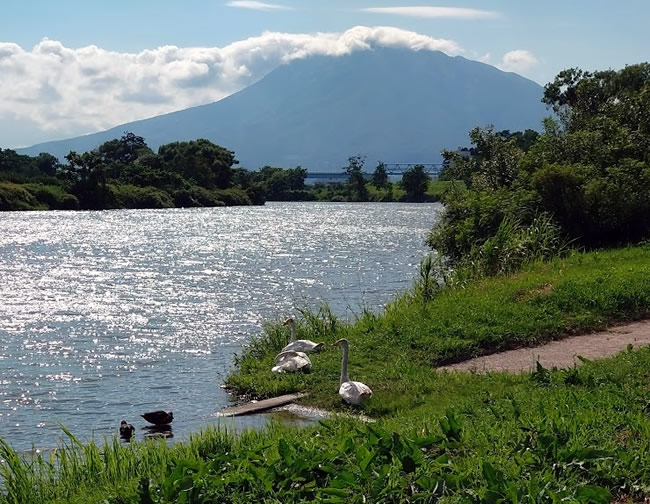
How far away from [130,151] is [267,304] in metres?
123

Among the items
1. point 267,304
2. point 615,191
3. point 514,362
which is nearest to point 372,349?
point 514,362

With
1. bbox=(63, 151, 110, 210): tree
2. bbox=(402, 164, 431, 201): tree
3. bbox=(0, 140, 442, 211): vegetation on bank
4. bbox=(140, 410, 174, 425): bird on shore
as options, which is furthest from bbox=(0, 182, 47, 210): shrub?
bbox=(140, 410, 174, 425): bird on shore

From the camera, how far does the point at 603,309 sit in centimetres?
1568

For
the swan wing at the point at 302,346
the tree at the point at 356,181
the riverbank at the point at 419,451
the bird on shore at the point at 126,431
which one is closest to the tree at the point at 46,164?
the tree at the point at 356,181

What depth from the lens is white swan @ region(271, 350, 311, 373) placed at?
14.2m

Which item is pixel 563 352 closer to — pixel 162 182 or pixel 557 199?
pixel 557 199

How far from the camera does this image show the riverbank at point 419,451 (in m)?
6.59

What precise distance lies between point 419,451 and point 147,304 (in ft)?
→ 79.6

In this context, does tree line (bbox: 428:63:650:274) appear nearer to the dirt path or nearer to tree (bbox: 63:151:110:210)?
the dirt path

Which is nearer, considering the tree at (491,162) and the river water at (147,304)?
the river water at (147,304)

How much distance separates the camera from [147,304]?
3025 cm

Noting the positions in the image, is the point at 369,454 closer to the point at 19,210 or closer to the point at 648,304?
the point at 648,304

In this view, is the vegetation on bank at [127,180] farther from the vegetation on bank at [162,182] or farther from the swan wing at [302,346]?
the swan wing at [302,346]

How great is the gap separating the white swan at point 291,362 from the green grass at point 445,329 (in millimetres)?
185
